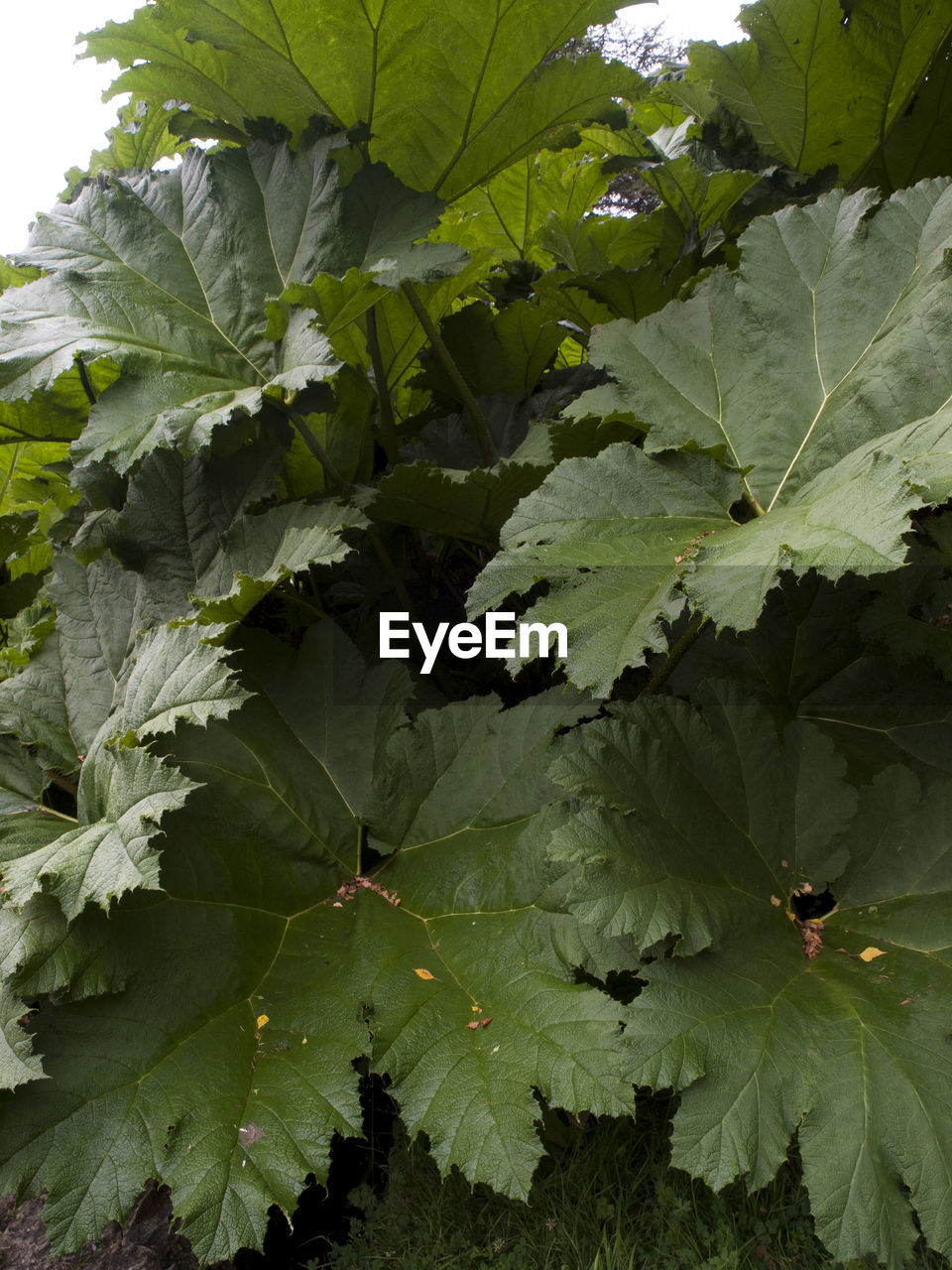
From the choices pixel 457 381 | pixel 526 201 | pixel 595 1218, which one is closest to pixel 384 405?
pixel 457 381

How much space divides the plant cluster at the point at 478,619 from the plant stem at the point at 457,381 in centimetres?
1

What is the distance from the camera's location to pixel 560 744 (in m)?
1.23

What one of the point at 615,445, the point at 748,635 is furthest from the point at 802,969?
the point at 615,445

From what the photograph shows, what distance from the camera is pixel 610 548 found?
1.07m

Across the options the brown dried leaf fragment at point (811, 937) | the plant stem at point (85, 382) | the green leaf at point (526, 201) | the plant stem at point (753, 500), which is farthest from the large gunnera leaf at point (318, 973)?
the green leaf at point (526, 201)

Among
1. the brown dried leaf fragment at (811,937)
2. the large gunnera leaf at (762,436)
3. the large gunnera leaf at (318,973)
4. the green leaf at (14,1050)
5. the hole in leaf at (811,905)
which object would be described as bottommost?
the hole in leaf at (811,905)

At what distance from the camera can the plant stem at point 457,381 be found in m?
1.45

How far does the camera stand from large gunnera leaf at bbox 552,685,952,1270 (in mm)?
942

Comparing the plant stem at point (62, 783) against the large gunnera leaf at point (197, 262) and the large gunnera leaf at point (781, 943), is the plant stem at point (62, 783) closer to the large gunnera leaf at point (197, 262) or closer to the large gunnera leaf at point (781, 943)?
the large gunnera leaf at point (197, 262)

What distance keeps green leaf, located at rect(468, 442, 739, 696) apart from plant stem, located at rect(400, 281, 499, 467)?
Answer: 1.29ft

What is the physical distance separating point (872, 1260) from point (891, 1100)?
12.9 inches

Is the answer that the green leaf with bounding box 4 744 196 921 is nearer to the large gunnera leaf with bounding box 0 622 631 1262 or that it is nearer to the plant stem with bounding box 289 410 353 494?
the large gunnera leaf with bounding box 0 622 631 1262

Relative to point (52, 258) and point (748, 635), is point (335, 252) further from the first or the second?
point (748, 635)

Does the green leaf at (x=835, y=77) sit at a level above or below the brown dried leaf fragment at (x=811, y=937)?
above
